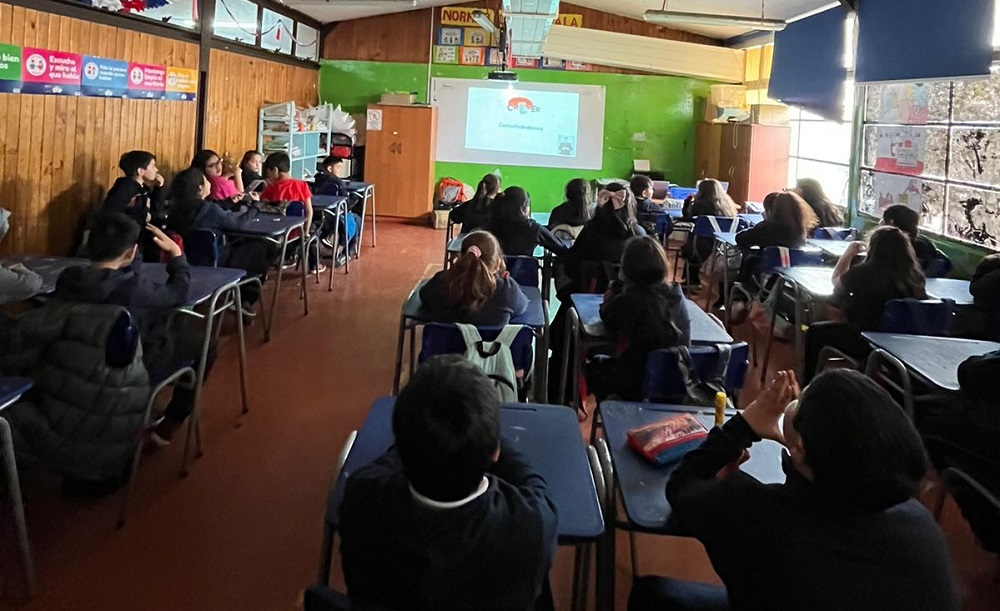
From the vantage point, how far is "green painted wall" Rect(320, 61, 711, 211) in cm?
1073

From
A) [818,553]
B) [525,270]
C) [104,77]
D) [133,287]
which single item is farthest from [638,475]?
[104,77]

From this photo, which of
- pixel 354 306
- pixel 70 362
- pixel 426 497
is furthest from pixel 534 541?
pixel 354 306

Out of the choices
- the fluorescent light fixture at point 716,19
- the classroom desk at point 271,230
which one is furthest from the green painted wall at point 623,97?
the classroom desk at point 271,230

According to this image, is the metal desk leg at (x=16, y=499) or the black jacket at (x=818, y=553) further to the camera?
Result: the metal desk leg at (x=16, y=499)

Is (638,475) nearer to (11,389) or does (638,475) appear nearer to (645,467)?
(645,467)

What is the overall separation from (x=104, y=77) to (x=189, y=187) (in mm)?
1047

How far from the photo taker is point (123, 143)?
5.49 meters

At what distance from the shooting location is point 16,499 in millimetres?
2201

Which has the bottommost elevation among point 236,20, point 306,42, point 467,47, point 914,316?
point 914,316

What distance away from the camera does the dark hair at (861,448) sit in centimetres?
119

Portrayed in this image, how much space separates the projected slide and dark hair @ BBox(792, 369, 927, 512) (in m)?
9.95

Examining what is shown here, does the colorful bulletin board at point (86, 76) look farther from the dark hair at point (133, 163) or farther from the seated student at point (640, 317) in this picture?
the seated student at point (640, 317)

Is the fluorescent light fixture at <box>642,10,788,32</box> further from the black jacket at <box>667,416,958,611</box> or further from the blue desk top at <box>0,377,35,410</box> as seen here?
the black jacket at <box>667,416,958,611</box>

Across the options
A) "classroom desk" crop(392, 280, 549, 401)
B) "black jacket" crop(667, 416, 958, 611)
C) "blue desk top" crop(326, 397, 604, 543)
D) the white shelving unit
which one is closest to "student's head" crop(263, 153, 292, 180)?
the white shelving unit
